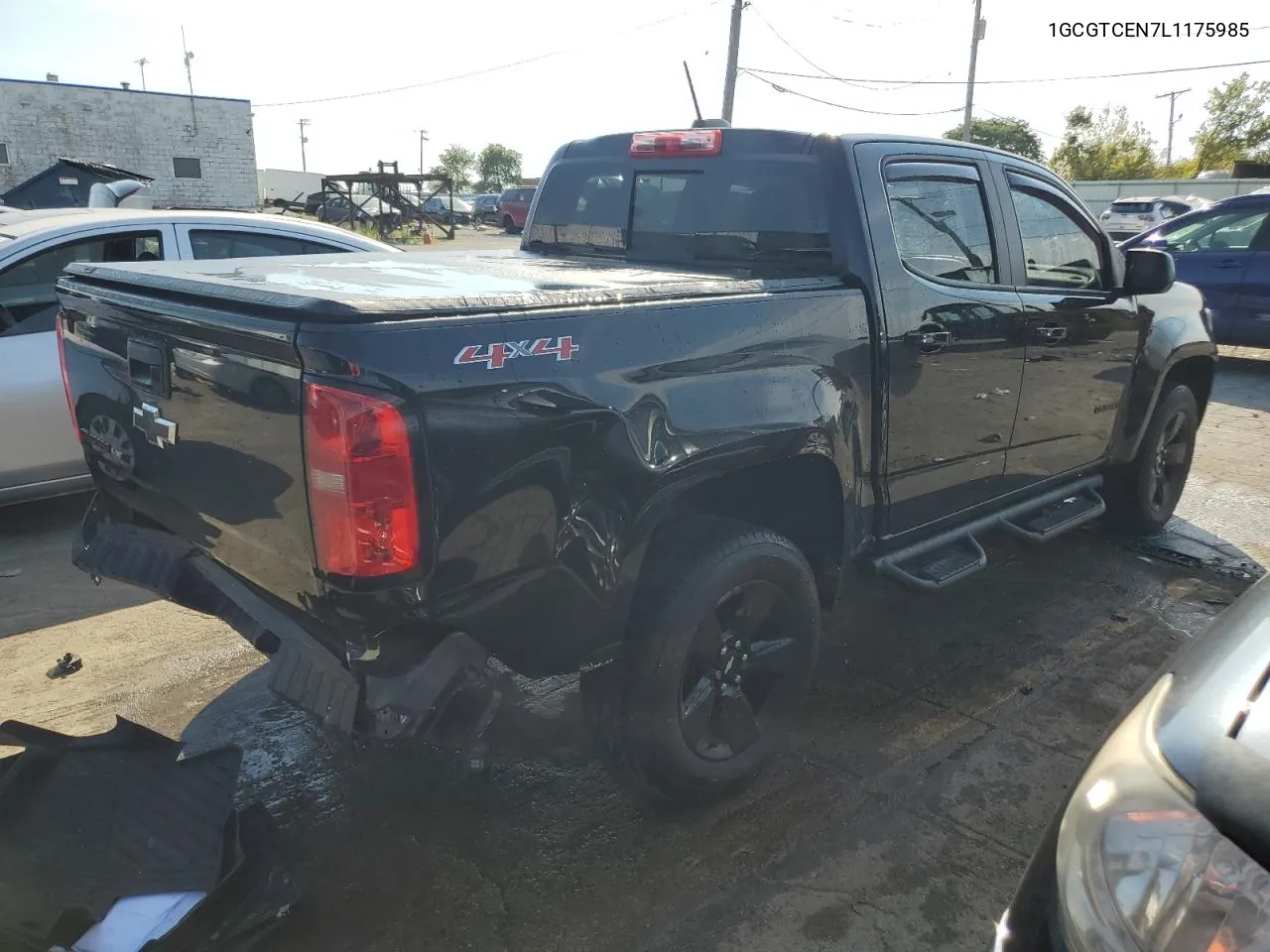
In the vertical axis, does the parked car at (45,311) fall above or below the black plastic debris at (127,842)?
above

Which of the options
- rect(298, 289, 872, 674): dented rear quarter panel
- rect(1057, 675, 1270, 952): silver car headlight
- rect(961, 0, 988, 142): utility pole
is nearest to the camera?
rect(1057, 675, 1270, 952): silver car headlight

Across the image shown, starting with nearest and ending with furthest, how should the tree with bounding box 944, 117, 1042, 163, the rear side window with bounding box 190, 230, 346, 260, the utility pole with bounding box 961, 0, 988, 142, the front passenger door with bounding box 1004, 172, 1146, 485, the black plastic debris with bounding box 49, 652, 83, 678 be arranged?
the black plastic debris with bounding box 49, 652, 83, 678 < the front passenger door with bounding box 1004, 172, 1146, 485 < the rear side window with bounding box 190, 230, 346, 260 < the utility pole with bounding box 961, 0, 988, 142 < the tree with bounding box 944, 117, 1042, 163

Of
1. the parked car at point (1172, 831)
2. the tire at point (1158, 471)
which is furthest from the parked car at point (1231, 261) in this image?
the parked car at point (1172, 831)

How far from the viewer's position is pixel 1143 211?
2192cm

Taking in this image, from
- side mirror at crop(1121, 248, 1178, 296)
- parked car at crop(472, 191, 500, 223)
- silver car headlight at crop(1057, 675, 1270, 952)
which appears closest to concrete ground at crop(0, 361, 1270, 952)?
silver car headlight at crop(1057, 675, 1270, 952)

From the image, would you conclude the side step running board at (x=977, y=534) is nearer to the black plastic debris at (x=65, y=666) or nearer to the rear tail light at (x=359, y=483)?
the rear tail light at (x=359, y=483)

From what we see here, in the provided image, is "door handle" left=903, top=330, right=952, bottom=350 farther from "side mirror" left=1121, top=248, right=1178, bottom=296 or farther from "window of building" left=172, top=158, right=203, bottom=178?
"window of building" left=172, top=158, right=203, bottom=178

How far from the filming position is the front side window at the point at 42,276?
4719 mm

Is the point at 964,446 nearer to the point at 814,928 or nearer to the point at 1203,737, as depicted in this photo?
the point at 814,928

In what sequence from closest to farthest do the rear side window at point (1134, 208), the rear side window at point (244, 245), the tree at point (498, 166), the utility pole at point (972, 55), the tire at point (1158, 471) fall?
the tire at point (1158, 471)
the rear side window at point (244, 245)
the rear side window at point (1134, 208)
the utility pole at point (972, 55)
the tree at point (498, 166)

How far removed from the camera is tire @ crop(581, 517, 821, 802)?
2.64m

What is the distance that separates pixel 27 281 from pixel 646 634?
13.2 ft

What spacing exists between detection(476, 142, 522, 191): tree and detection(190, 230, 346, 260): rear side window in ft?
299

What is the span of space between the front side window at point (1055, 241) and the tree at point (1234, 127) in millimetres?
46108
